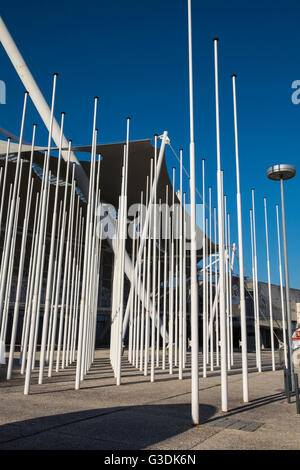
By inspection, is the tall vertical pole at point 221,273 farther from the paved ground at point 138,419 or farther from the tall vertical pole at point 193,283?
the tall vertical pole at point 193,283

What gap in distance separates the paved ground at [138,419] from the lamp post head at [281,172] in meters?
6.22

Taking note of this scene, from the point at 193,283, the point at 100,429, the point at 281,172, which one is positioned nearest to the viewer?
the point at 100,429

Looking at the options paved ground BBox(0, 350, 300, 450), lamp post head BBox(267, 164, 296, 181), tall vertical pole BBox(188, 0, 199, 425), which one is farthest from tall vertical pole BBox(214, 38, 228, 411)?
lamp post head BBox(267, 164, 296, 181)

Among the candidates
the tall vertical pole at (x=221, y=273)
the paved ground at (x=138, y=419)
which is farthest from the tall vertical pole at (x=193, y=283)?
the tall vertical pole at (x=221, y=273)

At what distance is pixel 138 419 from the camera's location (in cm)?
665

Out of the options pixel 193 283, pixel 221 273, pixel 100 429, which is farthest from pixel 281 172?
pixel 100 429

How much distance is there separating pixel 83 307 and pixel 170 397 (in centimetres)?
346

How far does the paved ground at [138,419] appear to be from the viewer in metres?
5.05

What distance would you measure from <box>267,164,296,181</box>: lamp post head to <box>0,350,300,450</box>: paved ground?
622 centimetres

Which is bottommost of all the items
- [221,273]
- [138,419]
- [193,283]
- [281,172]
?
[138,419]

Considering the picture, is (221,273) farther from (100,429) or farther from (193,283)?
(100,429)

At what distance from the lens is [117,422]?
6.34 meters

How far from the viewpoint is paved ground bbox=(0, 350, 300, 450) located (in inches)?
199

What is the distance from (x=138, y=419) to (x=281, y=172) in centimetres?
802
